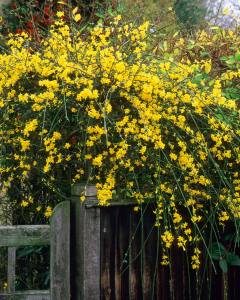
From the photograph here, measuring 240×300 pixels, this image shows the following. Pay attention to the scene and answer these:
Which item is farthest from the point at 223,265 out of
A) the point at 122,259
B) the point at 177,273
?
the point at 122,259

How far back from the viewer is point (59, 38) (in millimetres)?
3053

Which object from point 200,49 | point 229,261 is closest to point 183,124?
point 229,261

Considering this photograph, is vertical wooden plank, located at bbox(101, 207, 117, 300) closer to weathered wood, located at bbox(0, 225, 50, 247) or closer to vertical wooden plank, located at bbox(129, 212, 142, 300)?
vertical wooden plank, located at bbox(129, 212, 142, 300)

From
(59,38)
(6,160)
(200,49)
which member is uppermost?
(200,49)

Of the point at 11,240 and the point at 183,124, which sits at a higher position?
the point at 183,124

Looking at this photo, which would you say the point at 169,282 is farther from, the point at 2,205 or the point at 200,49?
the point at 200,49

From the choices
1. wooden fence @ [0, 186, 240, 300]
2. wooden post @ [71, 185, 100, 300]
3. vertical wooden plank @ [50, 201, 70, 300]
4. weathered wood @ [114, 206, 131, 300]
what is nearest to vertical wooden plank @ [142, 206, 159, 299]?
wooden fence @ [0, 186, 240, 300]

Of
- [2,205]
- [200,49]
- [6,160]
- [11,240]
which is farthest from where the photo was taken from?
[200,49]

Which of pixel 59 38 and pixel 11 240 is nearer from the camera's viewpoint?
pixel 11 240

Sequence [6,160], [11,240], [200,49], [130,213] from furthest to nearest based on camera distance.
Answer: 1. [200,49]
2. [6,160]
3. [130,213]
4. [11,240]

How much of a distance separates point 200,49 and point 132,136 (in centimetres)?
210

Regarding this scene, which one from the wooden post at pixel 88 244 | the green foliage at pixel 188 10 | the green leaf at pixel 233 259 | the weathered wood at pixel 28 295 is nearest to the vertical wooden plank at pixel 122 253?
the wooden post at pixel 88 244

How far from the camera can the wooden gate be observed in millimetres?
2717

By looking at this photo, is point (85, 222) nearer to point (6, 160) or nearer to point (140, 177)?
point (140, 177)
